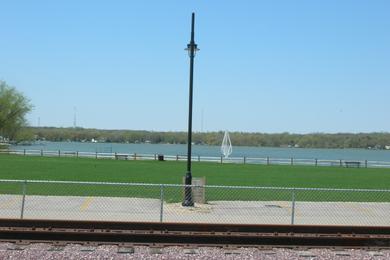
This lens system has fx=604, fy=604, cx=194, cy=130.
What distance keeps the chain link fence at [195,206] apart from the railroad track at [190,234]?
1672mm

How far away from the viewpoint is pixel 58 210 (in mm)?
18828

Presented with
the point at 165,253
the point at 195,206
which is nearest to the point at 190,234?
the point at 165,253

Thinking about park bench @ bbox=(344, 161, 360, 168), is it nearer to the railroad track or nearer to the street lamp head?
the street lamp head

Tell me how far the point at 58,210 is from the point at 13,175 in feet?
48.5

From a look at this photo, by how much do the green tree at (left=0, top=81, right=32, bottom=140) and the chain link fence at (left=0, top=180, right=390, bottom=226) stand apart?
250 feet

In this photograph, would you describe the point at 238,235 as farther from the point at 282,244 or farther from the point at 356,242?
the point at 356,242

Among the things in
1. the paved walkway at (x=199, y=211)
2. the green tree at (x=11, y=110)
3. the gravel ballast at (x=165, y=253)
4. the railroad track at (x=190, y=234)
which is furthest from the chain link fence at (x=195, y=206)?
the green tree at (x=11, y=110)

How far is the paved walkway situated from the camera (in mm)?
17500

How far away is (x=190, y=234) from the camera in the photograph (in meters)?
13.5

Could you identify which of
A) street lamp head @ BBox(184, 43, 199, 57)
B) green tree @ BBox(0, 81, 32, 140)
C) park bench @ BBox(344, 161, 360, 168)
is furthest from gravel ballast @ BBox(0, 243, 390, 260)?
green tree @ BBox(0, 81, 32, 140)

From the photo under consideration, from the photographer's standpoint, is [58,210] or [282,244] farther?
[58,210]

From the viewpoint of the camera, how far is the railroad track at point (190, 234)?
13.1 metres

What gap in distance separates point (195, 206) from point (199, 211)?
Result: 118 cm

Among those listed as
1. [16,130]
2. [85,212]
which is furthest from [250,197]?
[16,130]
